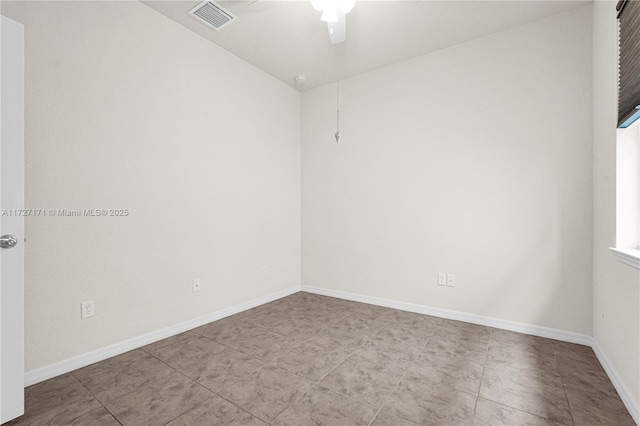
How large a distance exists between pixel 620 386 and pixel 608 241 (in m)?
0.90

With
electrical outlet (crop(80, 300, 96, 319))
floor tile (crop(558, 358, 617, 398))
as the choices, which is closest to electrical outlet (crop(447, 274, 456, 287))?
floor tile (crop(558, 358, 617, 398))

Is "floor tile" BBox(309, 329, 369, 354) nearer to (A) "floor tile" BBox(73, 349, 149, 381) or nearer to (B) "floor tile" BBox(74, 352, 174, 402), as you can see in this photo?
(B) "floor tile" BBox(74, 352, 174, 402)

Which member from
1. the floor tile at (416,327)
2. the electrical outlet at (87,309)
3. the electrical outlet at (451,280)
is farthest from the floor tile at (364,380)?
the electrical outlet at (87,309)

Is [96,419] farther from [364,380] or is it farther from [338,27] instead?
[338,27]

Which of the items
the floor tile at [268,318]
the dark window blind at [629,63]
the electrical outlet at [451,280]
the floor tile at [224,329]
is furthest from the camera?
the electrical outlet at [451,280]

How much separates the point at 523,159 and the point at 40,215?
149 inches

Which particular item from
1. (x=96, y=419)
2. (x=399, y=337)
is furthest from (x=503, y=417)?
(x=96, y=419)

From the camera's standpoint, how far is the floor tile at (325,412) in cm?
151

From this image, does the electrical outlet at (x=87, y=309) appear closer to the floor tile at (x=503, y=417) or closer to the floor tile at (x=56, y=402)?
the floor tile at (x=56, y=402)

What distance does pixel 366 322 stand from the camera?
291cm

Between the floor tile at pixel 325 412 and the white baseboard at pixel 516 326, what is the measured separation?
4.69 feet

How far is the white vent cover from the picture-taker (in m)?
2.39

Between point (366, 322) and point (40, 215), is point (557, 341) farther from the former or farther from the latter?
point (40, 215)

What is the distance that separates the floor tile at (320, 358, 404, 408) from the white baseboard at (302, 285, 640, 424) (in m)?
1.24
